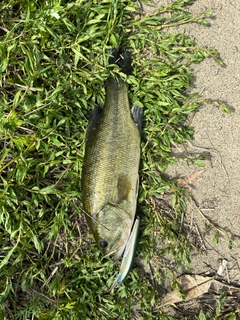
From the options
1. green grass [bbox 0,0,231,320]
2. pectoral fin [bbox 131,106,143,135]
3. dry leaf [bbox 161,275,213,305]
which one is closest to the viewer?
green grass [bbox 0,0,231,320]

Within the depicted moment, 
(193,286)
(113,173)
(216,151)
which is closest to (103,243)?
(113,173)

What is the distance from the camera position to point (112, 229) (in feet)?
11.5

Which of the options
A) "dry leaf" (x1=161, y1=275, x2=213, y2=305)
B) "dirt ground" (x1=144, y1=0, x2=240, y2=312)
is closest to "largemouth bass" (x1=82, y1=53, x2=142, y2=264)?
"dirt ground" (x1=144, y1=0, x2=240, y2=312)

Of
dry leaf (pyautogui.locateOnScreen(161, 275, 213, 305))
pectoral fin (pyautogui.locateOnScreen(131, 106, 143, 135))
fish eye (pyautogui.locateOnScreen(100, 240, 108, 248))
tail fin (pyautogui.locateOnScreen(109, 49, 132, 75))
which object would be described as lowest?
dry leaf (pyautogui.locateOnScreen(161, 275, 213, 305))

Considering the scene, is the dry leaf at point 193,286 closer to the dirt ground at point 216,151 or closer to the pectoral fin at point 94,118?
the dirt ground at point 216,151

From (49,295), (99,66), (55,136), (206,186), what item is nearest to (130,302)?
(49,295)

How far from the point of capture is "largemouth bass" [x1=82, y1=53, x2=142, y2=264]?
346cm

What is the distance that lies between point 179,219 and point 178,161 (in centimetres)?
62

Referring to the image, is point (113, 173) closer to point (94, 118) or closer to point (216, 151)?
point (94, 118)

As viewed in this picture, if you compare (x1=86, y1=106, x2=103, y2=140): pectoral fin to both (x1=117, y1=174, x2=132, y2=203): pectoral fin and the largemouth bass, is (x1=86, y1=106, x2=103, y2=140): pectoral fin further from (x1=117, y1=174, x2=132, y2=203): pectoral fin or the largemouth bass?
(x1=117, y1=174, x2=132, y2=203): pectoral fin

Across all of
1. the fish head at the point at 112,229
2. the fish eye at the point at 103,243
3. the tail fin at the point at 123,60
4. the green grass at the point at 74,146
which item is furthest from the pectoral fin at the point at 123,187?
the tail fin at the point at 123,60

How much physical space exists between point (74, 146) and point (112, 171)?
0.48 metres

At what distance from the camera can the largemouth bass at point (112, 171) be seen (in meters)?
3.46

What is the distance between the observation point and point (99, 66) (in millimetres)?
3574
